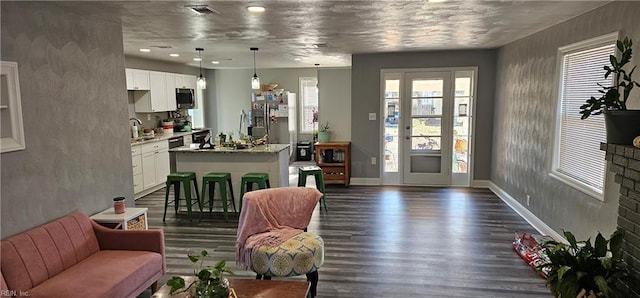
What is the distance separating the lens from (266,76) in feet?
33.6

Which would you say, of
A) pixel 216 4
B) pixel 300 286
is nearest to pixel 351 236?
pixel 300 286

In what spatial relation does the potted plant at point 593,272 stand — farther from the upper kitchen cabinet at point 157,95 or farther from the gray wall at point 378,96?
the upper kitchen cabinet at point 157,95

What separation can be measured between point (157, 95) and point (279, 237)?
521 centimetres

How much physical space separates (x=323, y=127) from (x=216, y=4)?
5638 millimetres

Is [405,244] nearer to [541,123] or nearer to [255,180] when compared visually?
[255,180]

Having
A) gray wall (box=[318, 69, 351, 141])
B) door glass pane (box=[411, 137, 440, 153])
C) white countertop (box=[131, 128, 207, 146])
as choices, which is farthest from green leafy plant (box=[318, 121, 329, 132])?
white countertop (box=[131, 128, 207, 146])

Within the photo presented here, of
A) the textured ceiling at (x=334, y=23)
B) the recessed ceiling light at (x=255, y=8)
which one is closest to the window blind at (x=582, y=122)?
the textured ceiling at (x=334, y=23)

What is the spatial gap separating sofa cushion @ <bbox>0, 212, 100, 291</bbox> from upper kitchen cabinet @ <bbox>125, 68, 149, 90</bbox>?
386cm

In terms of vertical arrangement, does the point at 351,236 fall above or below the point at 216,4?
below

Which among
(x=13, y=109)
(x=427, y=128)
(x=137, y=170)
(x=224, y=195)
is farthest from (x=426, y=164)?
(x=13, y=109)

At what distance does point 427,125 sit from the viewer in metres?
6.84

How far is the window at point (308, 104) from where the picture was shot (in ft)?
33.4

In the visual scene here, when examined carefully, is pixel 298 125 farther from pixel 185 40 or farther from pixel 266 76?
pixel 185 40

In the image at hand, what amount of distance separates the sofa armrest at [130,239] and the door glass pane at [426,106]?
4892 millimetres
